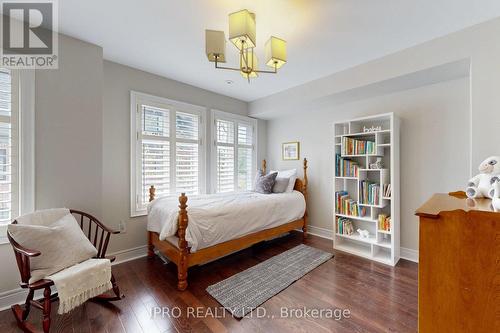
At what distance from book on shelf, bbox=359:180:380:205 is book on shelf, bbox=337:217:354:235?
1.34 ft

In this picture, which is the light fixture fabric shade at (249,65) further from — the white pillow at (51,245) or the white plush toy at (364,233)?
the white plush toy at (364,233)

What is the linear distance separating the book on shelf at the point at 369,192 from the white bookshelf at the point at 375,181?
4cm

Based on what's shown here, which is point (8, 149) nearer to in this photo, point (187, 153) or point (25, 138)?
point (25, 138)

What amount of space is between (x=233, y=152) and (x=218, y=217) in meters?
1.82

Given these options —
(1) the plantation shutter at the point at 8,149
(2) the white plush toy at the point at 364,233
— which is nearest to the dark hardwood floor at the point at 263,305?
(2) the white plush toy at the point at 364,233

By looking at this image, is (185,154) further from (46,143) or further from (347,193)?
(347,193)

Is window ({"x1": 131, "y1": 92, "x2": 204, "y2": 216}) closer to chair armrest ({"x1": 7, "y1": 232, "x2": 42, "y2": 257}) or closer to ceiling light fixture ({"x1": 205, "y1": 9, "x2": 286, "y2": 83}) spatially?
chair armrest ({"x1": 7, "y1": 232, "x2": 42, "y2": 257})

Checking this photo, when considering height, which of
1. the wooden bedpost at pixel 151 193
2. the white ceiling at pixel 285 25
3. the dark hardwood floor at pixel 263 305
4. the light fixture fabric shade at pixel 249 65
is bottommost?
the dark hardwood floor at pixel 263 305

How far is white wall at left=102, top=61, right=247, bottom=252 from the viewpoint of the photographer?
2.60m

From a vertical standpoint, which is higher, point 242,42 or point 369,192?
point 242,42

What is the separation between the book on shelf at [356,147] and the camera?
9.25ft

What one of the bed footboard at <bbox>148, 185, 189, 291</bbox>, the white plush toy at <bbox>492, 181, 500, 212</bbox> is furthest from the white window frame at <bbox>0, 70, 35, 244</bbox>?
the white plush toy at <bbox>492, 181, 500, 212</bbox>

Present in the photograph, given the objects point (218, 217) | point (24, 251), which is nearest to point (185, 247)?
point (218, 217)

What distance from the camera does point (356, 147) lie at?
116 inches
